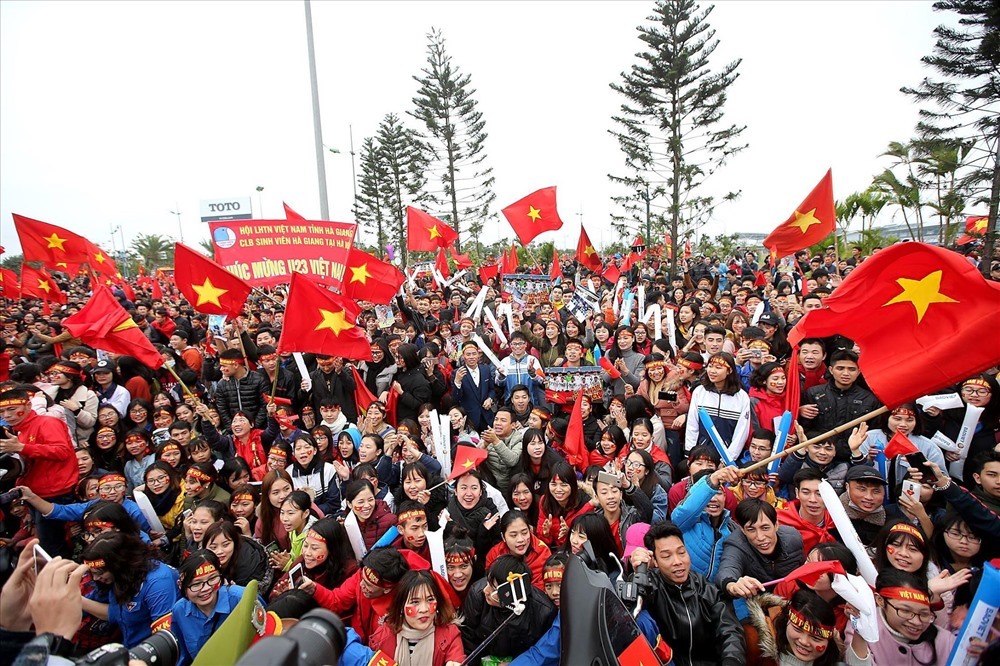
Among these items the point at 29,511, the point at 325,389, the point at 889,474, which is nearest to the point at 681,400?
the point at 889,474

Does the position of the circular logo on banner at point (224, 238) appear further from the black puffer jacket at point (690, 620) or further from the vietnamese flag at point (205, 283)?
the black puffer jacket at point (690, 620)

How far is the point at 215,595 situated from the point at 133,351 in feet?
11.3

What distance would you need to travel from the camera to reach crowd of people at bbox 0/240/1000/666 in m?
2.50

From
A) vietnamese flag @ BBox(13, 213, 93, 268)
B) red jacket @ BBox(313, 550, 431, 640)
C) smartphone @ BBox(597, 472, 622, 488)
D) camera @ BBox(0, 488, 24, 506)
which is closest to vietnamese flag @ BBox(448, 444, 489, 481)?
red jacket @ BBox(313, 550, 431, 640)

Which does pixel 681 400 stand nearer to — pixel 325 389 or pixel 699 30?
pixel 325 389

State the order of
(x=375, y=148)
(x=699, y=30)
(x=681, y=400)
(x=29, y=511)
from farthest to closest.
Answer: (x=375, y=148), (x=699, y=30), (x=681, y=400), (x=29, y=511)

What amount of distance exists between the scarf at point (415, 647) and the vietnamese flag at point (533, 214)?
7.19 m

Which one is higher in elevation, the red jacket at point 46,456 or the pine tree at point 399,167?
the pine tree at point 399,167

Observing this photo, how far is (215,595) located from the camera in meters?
2.82

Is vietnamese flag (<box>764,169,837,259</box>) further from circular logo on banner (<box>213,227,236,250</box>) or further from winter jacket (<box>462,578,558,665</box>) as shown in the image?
circular logo on banner (<box>213,227,236,250</box>)

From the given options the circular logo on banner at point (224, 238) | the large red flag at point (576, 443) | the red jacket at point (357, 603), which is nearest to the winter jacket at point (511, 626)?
the red jacket at point (357, 603)

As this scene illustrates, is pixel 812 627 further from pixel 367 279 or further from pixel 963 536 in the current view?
pixel 367 279

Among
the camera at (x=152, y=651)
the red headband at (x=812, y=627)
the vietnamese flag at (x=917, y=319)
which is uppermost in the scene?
the vietnamese flag at (x=917, y=319)

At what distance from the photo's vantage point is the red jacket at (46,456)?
406 centimetres
